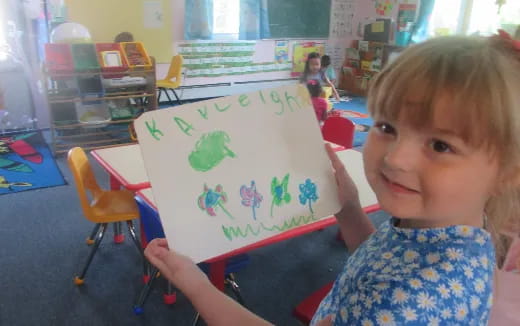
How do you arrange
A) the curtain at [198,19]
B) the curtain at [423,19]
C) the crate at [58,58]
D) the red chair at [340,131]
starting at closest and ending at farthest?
the red chair at [340,131], the crate at [58,58], the curtain at [198,19], the curtain at [423,19]

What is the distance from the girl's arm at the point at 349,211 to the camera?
895mm

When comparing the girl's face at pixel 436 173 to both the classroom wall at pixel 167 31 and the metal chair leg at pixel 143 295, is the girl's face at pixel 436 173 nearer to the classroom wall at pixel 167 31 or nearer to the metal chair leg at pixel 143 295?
the metal chair leg at pixel 143 295

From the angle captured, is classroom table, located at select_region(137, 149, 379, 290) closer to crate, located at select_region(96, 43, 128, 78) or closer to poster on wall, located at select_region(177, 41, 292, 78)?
crate, located at select_region(96, 43, 128, 78)

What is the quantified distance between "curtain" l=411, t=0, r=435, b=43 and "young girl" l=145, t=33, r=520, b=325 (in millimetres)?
5713

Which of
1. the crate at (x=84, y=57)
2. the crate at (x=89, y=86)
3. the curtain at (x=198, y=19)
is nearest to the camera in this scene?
the crate at (x=84, y=57)

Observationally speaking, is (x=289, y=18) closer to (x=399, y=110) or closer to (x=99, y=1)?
(x=99, y=1)

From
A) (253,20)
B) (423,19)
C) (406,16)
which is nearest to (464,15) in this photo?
(423,19)

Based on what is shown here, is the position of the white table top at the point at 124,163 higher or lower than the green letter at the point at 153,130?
lower

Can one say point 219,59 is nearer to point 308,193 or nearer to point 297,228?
point 297,228

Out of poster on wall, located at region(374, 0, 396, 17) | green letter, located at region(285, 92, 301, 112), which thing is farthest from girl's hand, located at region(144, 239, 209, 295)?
poster on wall, located at region(374, 0, 396, 17)

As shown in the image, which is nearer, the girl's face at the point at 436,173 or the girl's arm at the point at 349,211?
the girl's face at the point at 436,173

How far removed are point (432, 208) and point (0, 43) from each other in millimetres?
4642

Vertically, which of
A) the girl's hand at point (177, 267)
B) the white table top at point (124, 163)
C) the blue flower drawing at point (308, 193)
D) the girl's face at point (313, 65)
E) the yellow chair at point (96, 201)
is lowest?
the yellow chair at point (96, 201)

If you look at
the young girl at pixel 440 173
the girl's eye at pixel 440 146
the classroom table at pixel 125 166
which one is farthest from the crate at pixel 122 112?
the girl's eye at pixel 440 146
